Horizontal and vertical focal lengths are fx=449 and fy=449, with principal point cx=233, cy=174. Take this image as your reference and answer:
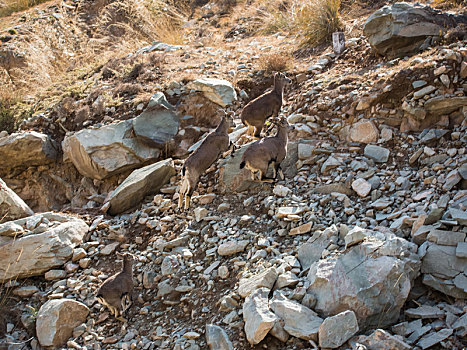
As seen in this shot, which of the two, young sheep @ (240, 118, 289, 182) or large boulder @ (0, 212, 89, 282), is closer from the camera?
large boulder @ (0, 212, 89, 282)

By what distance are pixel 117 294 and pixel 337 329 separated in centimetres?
295

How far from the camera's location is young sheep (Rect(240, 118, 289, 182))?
6891 mm

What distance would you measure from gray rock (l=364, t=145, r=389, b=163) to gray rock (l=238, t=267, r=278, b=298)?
8.87ft

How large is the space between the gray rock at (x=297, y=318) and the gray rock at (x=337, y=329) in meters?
0.11

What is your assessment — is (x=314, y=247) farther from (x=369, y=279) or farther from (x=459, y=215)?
(x=459, y=215)

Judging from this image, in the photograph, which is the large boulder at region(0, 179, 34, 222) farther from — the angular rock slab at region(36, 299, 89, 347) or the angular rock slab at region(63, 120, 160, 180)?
the angular rock slab at region(36, 299, 89, 347)

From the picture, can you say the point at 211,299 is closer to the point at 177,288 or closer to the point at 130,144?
the point at 177,288

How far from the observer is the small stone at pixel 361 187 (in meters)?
6.21

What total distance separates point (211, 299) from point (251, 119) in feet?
11.7

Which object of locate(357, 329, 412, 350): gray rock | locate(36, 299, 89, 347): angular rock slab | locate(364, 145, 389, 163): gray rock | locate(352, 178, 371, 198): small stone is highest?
locate(364, 145, 389, 163): gray rock

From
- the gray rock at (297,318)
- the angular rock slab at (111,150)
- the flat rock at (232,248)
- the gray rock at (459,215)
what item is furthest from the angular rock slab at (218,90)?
the gray rock at (297,318)

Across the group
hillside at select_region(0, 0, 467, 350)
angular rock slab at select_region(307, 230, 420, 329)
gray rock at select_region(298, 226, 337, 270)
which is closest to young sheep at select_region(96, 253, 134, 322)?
hillside at select_region(0, 0, 467, 350)

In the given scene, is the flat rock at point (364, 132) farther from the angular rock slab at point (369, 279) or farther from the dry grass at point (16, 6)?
the dry grass at point (16, 6)

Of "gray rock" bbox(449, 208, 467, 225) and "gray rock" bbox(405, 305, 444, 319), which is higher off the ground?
"gray rock" bbox(449, 208, 467, 225)
